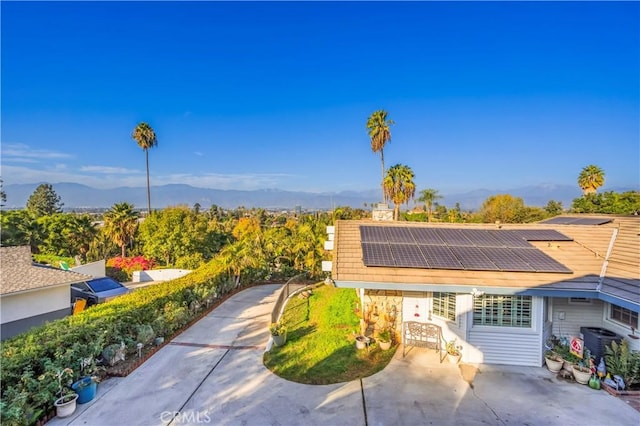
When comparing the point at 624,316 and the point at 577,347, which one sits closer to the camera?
the point at 577,347

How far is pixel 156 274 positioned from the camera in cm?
2578

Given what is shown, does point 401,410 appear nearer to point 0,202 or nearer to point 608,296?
point 608,296

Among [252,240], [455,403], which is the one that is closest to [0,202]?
[252,240]

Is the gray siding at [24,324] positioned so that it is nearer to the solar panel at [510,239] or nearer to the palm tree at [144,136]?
the solar panel at [510,239]

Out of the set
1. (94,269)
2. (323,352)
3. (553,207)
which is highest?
(553,207)

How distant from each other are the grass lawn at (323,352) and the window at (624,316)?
20.2ft

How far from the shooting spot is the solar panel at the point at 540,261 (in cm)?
852

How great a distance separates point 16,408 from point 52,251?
31363mm

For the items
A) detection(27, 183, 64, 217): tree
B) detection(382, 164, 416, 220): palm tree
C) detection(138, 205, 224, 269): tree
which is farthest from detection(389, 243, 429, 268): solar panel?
detection(27, 183, 64, 217): tree

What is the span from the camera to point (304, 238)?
70.9 feet

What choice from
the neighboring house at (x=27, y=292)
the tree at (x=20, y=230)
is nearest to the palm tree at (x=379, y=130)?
the neighboring house at (x=27, y=292)

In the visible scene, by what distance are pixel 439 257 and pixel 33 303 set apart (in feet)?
45.7

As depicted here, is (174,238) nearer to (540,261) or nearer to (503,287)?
(503,287)

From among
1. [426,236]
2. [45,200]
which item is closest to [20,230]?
[426,236]
